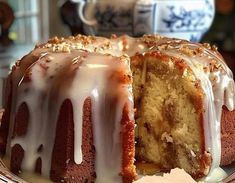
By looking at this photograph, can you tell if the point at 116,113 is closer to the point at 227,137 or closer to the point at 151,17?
the point at 227,137

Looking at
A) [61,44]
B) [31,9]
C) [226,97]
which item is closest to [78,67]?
[61,44]

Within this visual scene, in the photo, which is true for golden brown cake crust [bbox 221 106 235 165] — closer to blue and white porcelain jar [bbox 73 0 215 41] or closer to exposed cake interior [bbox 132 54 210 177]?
exposed cake interior [bbox 132 54 210 177]

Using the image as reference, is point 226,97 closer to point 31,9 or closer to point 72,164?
point 72,164

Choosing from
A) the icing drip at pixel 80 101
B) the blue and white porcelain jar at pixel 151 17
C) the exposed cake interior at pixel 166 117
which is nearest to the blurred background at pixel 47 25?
the blue and white porcelain jar at pixel 151 17

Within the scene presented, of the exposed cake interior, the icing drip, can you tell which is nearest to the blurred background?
the exposed cake interior

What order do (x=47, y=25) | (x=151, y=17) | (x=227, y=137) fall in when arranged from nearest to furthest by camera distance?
(x=227, y=137) < (x=151, y=17) < (x=47, y=25)

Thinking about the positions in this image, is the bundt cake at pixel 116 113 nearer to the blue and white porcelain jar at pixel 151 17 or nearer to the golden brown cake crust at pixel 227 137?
the golden brown cake crust at pixel 227 137

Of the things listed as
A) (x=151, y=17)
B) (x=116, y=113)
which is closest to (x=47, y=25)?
(x=151, y=17)

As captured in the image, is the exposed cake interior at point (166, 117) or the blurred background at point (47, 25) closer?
the exposed cake interior at point (166, 117)
